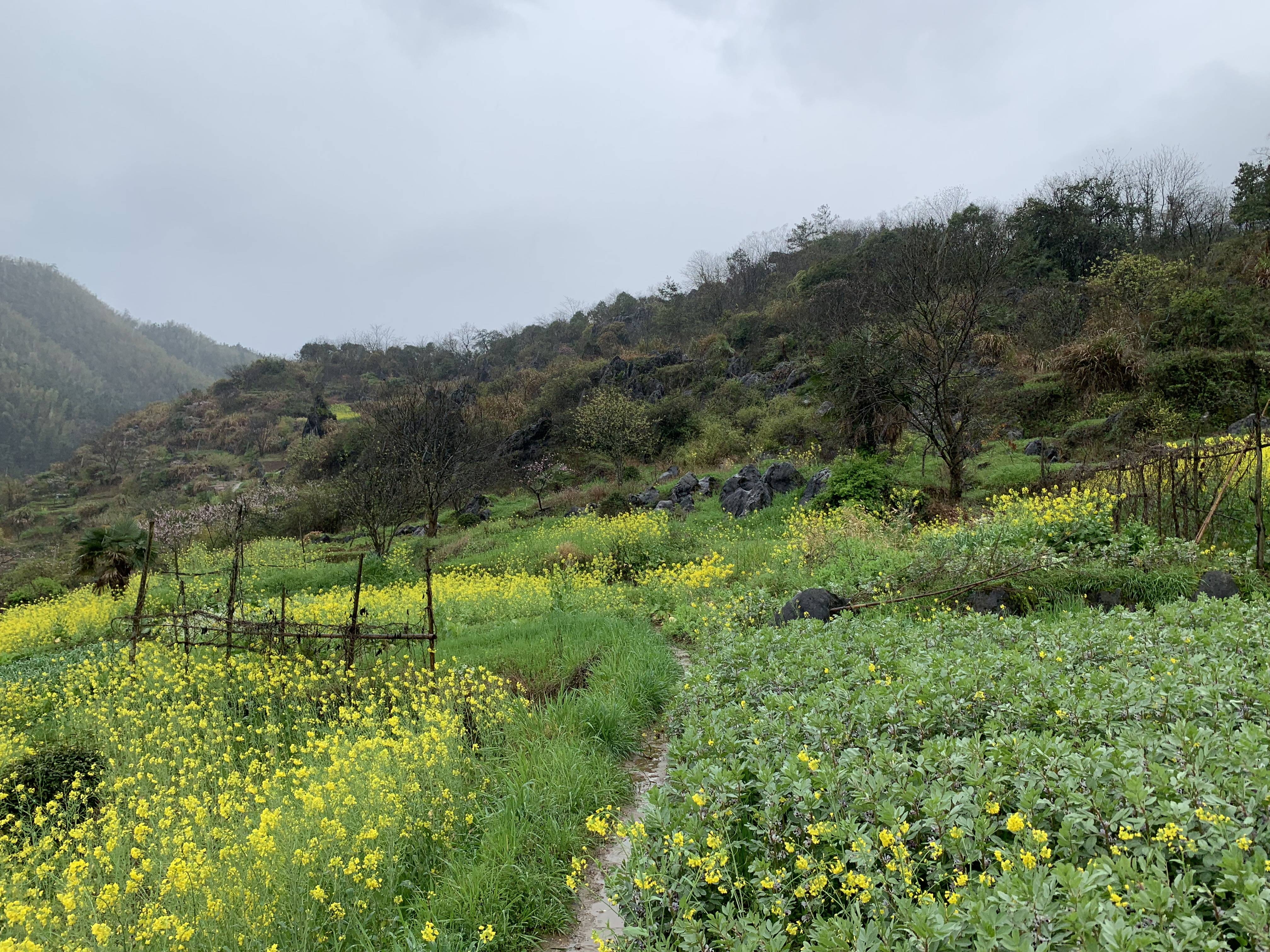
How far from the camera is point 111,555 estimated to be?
16375 millimetres

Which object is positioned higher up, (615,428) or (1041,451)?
(615,428)

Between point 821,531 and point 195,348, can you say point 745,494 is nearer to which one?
point 821,531

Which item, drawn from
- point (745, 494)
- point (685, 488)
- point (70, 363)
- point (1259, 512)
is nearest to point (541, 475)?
point (685, 488)

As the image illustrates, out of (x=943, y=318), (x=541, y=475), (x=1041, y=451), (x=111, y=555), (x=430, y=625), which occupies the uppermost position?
(x=943, y=318)

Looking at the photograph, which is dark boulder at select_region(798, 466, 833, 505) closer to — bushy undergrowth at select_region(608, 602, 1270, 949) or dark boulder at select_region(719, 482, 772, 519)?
dark boulder at select_region(719, 482, 772, 519)

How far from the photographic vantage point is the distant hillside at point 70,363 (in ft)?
254

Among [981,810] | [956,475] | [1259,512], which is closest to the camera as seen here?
[981,810]

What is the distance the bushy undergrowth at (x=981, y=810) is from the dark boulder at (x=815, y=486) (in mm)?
12411

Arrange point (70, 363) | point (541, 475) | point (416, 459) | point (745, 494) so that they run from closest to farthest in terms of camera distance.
A: 1. point (745, 494)
2. point (416, 459)
3. point (541, 475)
4. point (70, 363)

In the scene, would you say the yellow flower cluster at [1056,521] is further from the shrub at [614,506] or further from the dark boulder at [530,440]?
the dark boulder at [530,440]

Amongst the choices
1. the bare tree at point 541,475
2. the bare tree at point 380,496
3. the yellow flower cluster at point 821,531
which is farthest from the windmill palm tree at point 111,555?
the yellow flower cluster at point 821,531

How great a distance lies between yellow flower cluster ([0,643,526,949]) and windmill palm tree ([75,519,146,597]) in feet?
33.3

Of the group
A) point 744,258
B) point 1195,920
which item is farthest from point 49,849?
point 744,258

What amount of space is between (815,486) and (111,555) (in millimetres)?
19315
